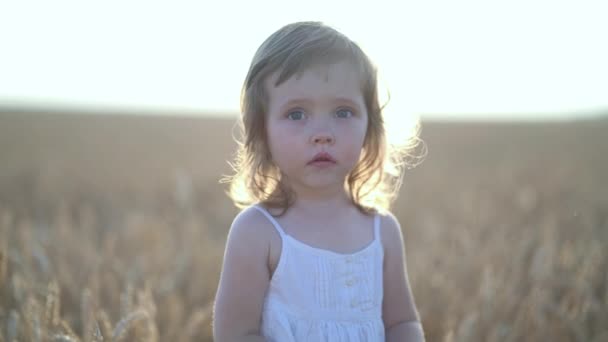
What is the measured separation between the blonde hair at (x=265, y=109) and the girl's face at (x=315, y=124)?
0.03 metres

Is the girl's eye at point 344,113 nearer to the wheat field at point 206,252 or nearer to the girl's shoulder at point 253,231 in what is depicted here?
the girl's shoulder at point 253,231

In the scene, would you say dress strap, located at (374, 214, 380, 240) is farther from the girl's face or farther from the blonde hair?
the girl's face

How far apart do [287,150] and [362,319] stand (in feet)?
1.55

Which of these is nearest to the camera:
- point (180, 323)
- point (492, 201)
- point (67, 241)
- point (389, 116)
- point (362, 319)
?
point (362, 319)

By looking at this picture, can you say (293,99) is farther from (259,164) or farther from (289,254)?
(289,254)

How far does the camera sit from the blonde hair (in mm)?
1492

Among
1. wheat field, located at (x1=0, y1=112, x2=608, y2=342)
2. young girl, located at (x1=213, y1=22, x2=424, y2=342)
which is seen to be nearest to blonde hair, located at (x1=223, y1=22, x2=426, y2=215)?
young girl, located at (x1=213, y1=22, x2=424, y2=342)

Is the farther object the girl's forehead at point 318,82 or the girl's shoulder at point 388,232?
the girl's shoulder at point 388,232

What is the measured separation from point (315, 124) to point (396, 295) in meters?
0.56

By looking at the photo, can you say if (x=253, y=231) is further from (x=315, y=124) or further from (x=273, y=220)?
(x=315, y=124)

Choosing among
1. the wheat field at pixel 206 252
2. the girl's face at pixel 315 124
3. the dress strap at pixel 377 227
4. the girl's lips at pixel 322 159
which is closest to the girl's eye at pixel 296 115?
the girl's face at pixel 315 124

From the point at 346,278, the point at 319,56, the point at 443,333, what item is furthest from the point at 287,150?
the point at 443,333

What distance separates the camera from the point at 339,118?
150 cm

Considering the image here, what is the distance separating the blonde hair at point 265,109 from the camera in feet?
4.90
